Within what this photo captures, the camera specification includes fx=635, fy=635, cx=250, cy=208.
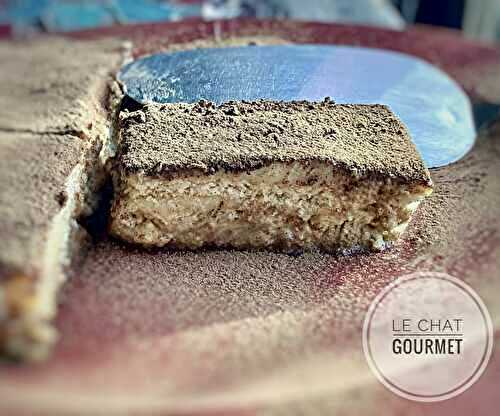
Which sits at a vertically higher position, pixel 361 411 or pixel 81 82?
pixel 81 82

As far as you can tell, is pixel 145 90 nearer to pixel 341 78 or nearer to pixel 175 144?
pixel 175 144

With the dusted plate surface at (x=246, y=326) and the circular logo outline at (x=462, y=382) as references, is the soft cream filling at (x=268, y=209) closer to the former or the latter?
the dusted plate surface at (x=246, y=326)

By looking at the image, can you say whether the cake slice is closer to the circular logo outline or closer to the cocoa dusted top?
the cocoa dusted top

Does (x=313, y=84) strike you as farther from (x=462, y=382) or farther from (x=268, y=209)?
(x=462, y=382)

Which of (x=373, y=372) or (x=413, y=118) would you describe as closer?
(x=373, y=372)

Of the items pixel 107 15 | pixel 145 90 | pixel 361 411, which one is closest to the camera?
pixel 361 411

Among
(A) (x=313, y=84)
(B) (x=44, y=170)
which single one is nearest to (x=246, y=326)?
(B) (x=44, y=170)

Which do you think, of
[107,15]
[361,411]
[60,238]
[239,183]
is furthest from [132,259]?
[107,15]
